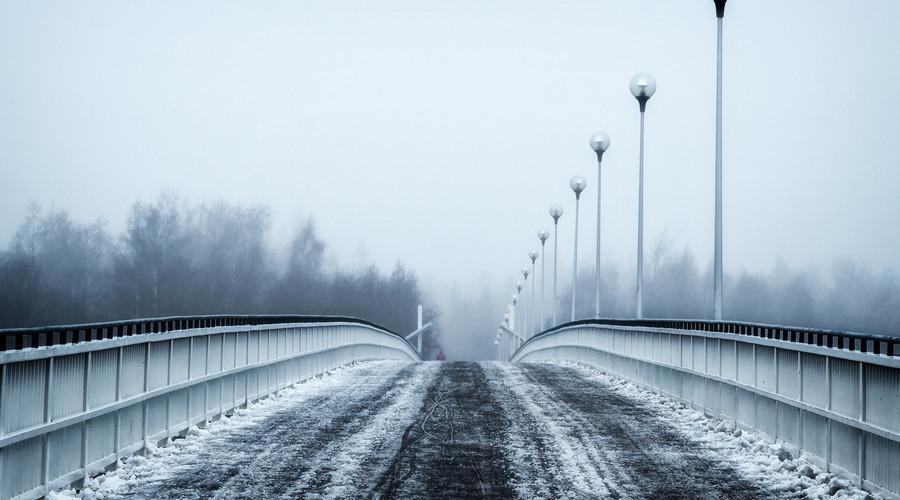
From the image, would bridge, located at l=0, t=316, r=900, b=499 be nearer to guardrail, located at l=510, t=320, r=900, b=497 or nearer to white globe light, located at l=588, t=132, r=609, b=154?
guardrail, located at l=510, t=320, r=900, b=497

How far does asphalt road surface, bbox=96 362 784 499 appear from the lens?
11.0 metres

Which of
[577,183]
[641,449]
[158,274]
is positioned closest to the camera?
[641,449]

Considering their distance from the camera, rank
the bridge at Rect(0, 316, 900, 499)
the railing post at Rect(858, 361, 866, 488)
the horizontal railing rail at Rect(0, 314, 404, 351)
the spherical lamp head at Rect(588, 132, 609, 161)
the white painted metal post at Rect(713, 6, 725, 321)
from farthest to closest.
→ the spherical lamp head at Rect(588, 132, 609, 161)
the white painted metal post at Rect(713, 6, 725, 321)
the railing post at Rect(858, 361, 866, 488)
the bridge at Rect(0, 316, 900, 499)
the horizontal railing rail at Rect(0, 314, 404, 351)

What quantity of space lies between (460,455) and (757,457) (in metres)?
3.54

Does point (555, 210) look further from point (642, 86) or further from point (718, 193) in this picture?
point (718, 193)

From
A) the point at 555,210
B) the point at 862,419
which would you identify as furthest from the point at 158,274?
the point at 862,419

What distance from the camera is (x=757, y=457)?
13227mm

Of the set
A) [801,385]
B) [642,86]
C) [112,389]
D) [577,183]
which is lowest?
[112,389]

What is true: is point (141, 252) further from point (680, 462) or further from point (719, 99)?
point (680, 462)

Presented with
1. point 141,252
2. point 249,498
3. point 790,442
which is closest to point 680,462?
point 790,442

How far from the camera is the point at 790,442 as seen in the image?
13.1 meters

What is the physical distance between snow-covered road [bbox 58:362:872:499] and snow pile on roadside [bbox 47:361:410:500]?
1.1 inches

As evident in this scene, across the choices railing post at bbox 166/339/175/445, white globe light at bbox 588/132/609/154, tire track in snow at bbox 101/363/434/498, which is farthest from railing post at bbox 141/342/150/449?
white globe light at bbox 588/132/609/154

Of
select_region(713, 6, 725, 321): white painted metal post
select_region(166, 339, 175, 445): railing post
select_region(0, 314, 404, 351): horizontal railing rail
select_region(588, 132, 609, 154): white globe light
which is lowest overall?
select_region(166, 339, 175, 445): railing post
